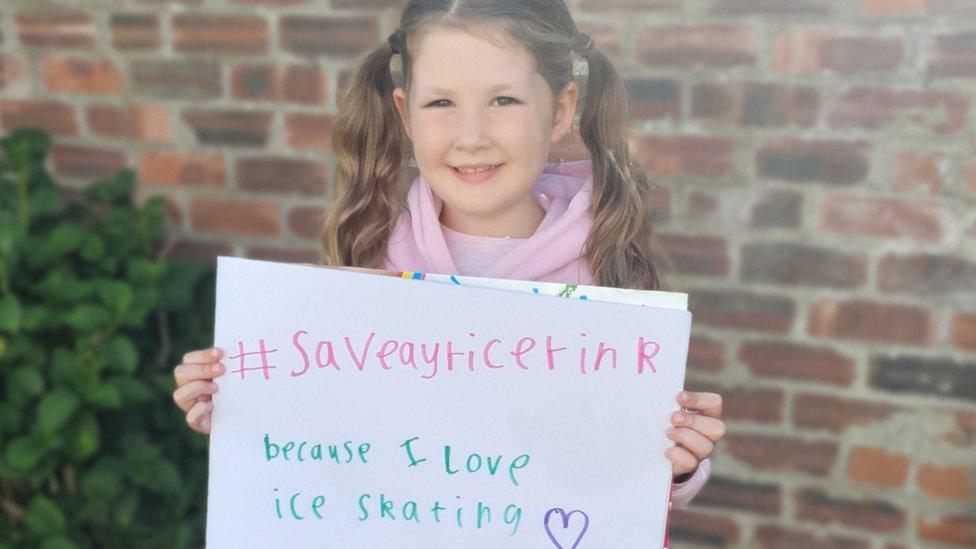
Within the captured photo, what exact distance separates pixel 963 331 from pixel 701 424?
2.70ft

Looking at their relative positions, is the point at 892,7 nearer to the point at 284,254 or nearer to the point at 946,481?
the point at 946,481

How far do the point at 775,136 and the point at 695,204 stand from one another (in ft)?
0.57

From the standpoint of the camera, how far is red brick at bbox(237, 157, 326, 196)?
170 cm

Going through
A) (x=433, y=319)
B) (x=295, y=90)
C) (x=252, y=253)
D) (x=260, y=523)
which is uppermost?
(x=295, y=90)

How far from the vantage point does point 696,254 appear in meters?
1.57

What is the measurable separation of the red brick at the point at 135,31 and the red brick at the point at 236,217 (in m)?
0.31

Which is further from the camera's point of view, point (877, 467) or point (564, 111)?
point (877, 467)

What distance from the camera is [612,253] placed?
1074 millimetres

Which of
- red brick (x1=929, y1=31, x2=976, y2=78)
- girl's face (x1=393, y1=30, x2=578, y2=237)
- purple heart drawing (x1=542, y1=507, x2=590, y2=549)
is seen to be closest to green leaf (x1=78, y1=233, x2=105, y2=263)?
girl's face (x1=393, y1=30, x2=578, y2=237)

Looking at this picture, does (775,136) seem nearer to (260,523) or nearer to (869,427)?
(869,427)

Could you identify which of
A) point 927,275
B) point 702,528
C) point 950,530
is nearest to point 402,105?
point 927,275

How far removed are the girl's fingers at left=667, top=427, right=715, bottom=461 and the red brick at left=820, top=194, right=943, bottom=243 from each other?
2.42 feet

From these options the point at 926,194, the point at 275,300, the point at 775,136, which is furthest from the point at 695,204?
the point at 275,300

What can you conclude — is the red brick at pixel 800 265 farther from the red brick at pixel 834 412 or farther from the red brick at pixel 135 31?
the red brick at pixel 135 31
